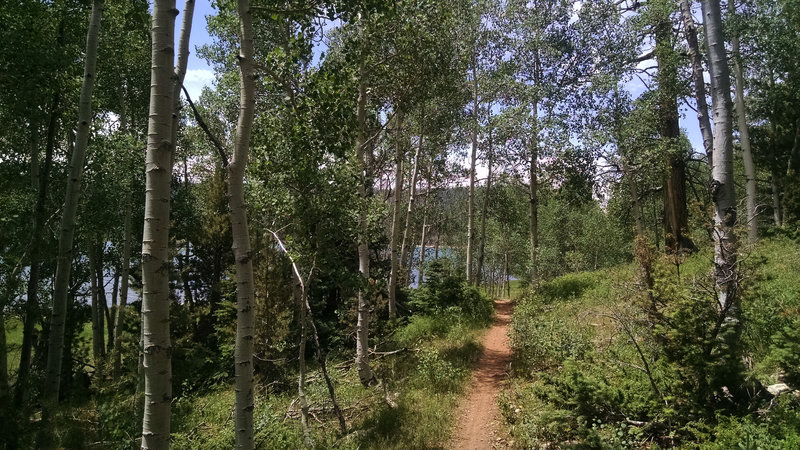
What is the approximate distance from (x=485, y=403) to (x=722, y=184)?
5.60m

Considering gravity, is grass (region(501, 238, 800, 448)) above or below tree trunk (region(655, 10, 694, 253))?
below

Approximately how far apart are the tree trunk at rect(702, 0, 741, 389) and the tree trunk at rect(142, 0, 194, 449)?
5.48m

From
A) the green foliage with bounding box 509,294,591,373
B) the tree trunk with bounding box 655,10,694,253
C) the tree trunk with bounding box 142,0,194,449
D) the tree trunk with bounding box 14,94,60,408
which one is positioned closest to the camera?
the tree trunk with bounding box 142,0,194,449

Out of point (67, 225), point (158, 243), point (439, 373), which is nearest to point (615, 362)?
point (439, 373)

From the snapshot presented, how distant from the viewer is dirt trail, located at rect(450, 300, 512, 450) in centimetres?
679

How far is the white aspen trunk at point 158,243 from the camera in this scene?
2692 mm

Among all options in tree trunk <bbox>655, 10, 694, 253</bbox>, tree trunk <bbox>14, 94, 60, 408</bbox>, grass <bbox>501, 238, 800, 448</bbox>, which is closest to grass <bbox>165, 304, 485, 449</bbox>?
grass <bbox>501, 238, 800, 448</bbox>

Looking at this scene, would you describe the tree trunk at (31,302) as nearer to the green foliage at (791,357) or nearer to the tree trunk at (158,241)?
the tree trunk at (158,241)

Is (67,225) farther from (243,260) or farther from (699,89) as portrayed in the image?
(699,89)

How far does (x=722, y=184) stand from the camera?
4938 millimetres

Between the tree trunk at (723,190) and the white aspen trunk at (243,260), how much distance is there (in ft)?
16.6

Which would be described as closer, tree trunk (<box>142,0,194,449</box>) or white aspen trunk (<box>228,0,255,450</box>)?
tree trunk (<box>142,0,194,449</box>)

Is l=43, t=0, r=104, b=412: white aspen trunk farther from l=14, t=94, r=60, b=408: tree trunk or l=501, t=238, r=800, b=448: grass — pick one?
l=501, t=238, r=800, b=448: grass

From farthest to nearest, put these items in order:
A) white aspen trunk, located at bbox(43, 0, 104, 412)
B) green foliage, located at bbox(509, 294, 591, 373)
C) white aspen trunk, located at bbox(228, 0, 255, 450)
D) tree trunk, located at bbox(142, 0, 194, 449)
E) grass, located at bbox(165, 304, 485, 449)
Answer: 1. green foliage, located at bbox(509, 294, 591, 373)
2. grass, located at bbox(165, 304, 485, 449)
3. white aspen trunk, located at bbox(43, 0, 104, 412)
4. white aspen trunk, located at bbox(228, 0, 255, 450)
5. tree trunk, located at bbox(142, 0, 194, 449)
